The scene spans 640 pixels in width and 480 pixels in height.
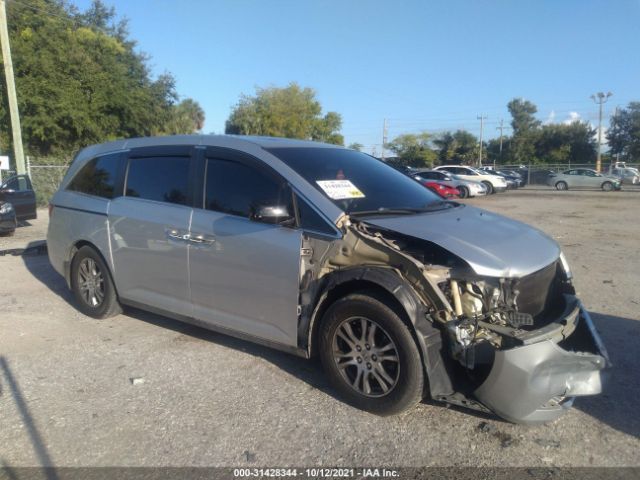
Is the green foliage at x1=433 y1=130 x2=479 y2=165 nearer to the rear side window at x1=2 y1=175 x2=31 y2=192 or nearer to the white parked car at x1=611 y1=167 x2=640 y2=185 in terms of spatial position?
the white parked car at x1=611 y1=167 x2=640 y2=185

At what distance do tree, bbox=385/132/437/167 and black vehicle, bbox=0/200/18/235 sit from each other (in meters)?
61.5

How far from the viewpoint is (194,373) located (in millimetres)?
4230

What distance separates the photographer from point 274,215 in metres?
3.72

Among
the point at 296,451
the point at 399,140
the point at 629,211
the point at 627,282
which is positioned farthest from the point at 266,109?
the point at 296,451

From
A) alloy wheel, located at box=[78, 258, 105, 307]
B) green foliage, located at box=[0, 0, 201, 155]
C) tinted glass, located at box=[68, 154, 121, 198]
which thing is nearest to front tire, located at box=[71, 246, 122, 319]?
alloy wheel, located at box=[78, 258, 105, 307]

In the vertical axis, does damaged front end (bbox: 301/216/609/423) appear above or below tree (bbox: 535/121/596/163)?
below

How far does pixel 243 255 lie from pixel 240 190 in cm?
55

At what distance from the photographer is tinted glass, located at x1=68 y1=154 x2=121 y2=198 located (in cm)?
539

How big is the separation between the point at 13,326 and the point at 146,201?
199cm

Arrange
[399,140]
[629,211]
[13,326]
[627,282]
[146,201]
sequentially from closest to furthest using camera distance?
[146,201]
[13,326]
[627,282]
[629,211]
[399,140]

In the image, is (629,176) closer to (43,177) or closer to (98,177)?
(43,177)

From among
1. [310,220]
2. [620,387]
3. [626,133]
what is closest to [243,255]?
[310,220]

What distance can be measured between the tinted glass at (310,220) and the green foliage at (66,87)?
2622 centimetres

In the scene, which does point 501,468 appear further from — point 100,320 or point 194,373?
point 100,320
